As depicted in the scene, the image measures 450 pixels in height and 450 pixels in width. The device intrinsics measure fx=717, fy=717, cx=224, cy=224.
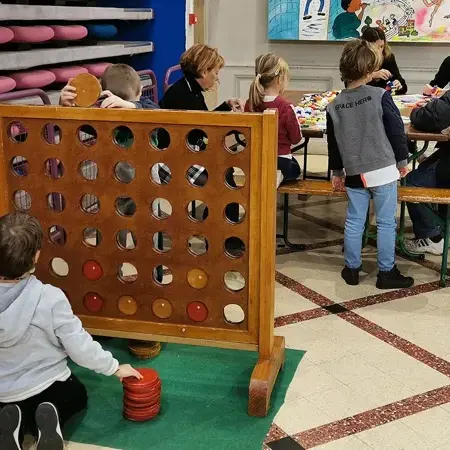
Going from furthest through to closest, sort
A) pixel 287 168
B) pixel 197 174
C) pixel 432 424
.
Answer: pixel 287 168
pixel 197 174
pixel 432 424

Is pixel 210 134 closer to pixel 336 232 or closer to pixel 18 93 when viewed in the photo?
pixel 18 93

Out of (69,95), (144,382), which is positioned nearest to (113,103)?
(69,95)

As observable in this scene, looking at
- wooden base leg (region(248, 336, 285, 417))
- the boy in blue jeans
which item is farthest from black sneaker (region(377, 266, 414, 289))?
wooden base leg (region(248, 336, 285, 417))

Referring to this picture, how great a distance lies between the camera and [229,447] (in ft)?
8.52

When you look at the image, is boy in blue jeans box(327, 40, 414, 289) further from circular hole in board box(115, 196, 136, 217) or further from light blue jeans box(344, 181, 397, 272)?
circular hole in board box(115, 196, 136, 217)

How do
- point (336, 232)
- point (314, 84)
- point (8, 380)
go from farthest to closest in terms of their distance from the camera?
point (314, 84) → point (336, 232) → point (8, 380)

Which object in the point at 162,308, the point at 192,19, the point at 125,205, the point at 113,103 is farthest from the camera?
the point at 192,19

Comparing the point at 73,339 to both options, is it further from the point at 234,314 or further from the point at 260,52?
the point at 260,52

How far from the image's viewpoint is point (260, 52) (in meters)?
7.81

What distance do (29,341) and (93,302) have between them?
0.61 metres

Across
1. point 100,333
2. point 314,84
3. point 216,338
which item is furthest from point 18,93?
point 314,84

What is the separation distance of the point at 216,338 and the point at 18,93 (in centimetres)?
218

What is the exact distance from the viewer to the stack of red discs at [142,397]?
8.82 ft

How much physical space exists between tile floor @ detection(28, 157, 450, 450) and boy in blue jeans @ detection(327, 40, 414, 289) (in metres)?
0.21
